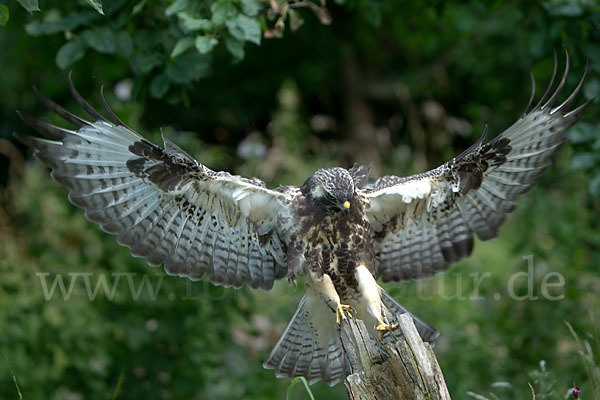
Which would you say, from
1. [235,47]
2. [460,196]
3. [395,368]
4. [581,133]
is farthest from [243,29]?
[581,133]

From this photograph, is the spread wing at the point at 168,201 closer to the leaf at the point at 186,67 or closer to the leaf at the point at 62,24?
the leaf at the point at 186,67

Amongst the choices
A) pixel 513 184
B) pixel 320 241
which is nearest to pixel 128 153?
pixel 320 241

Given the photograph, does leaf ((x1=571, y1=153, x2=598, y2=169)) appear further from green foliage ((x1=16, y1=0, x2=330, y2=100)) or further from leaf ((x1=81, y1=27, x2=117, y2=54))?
leaf ((x1=81, y1=27, x2=117, y2=54))

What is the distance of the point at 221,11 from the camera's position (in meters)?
3.69

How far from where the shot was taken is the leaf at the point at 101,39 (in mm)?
3828

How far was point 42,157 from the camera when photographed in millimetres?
3646

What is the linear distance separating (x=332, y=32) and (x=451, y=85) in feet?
10.1

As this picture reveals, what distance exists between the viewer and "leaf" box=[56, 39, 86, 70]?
3811 millimetres

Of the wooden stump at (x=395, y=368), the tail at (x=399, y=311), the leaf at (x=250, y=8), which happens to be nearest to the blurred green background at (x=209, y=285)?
the leaf at (x=250, y=8)

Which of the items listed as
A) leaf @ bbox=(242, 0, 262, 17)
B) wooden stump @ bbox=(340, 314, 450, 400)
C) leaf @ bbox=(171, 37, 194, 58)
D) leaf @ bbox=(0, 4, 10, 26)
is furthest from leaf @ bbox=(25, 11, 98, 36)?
wooden stump @ bbox=(340, 314, 450, 400)

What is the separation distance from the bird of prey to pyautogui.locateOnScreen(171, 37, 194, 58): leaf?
0.49 metres

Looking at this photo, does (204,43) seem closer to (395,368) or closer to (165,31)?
(165,31)

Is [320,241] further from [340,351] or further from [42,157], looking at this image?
[42,157]

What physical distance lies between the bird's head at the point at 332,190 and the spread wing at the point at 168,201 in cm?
20
